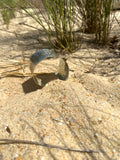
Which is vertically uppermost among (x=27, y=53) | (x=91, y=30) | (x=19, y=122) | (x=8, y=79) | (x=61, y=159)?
(x=91, y=30)

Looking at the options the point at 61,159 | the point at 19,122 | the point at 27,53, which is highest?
the point at 27,53

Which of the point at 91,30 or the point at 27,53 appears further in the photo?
the point at 91,30

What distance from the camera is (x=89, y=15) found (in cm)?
214

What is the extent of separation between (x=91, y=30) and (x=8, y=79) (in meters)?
1.40

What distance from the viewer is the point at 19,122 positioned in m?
1.10

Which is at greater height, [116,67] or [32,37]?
[32,37]

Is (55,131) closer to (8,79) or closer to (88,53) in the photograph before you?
(8,79)

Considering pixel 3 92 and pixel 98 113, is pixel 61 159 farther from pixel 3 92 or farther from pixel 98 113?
pixel 3 92

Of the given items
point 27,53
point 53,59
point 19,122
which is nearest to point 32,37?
point 27,53

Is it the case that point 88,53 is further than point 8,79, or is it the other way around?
point 88,53

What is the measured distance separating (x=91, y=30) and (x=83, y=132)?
1648 mm

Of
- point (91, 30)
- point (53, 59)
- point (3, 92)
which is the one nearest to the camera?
point (3, 92)

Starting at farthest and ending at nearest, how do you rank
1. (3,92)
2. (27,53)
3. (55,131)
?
(27,53) < (3,92) < (55,131)

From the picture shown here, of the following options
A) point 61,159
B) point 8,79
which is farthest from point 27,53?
point 61,159
